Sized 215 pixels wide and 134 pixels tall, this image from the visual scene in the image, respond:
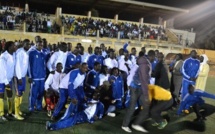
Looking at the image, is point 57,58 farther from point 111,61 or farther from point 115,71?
point 111,61

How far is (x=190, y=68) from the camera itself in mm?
8234

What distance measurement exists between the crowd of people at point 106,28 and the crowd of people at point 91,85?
17.4 meters

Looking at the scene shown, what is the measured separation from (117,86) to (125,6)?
86.5 feet

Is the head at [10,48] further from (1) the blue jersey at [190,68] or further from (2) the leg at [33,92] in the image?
(1) the blue jersey at [190,68]

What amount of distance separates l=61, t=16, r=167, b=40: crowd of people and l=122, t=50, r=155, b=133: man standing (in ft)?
66.8

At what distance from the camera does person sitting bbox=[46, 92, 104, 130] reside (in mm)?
6246

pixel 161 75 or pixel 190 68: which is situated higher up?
pixel 190 68

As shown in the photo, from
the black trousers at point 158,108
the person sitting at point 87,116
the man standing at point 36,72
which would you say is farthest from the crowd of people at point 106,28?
the black trousers at point 158,108

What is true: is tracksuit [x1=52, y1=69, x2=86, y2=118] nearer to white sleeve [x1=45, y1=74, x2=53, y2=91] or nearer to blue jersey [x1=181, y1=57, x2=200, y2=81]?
white sleeve [x1=45, y1=74, x2=53, y2=91]

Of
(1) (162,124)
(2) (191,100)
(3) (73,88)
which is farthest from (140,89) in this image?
(2) (191,100)

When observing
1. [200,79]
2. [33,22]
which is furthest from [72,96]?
[33,22]

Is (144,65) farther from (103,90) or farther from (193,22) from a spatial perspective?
(193,22)

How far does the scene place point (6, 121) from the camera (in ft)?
21.6

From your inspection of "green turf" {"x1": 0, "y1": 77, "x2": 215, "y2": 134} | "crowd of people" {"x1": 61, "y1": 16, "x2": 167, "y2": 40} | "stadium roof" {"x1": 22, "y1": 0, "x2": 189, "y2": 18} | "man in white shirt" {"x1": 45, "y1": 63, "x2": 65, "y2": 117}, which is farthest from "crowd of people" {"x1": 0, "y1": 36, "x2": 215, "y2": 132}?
"stadium roof" {"x1": 22, "y1": 0, "x2": 189, "y2": 18}
